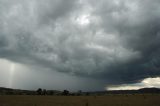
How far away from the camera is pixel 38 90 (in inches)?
7485

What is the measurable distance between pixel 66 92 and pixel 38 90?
2748 cm

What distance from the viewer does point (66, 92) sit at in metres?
183
